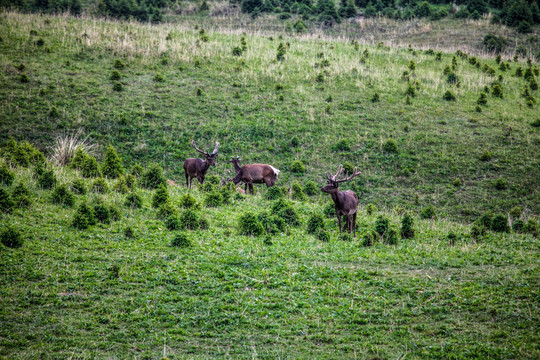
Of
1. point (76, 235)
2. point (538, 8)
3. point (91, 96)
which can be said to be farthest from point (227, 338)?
point (538, 8)

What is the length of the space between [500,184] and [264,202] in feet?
42.4

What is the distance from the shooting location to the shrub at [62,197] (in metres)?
14.9

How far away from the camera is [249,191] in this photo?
20656 mm

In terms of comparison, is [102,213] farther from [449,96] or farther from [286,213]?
[449,96]

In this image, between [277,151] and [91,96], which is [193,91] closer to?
[91,96]

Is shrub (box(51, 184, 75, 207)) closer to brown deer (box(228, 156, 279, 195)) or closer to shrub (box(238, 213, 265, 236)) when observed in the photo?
shrub (box(238, 213, 265, 236))

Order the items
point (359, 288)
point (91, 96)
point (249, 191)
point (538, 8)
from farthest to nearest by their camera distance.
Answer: point (538, 8), point (91, 96), point (249, 191), point (359, 288)

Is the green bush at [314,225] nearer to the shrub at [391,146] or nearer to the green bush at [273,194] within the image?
the green bush at [273,194]

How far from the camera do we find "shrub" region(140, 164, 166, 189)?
1878 cm

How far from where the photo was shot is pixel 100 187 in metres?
16.8

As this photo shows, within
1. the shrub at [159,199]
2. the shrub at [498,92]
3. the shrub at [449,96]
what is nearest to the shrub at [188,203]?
the shrub at [159,199]

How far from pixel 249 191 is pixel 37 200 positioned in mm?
8749

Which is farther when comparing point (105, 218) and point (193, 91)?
point (193, 91)

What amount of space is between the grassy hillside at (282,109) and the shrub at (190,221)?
930 cm
